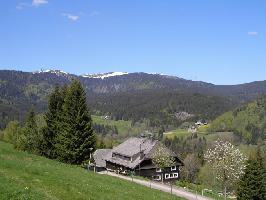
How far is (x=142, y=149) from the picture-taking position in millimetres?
91812

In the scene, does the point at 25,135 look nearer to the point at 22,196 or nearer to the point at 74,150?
the point at 74,150

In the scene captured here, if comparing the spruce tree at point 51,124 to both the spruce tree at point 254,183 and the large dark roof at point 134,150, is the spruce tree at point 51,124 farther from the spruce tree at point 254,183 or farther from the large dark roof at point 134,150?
the spruce tree at point 254,183

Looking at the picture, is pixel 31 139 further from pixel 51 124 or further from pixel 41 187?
pixel 41 187

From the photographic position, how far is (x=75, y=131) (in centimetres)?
6147

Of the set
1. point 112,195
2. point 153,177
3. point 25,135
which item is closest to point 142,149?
point 153,177

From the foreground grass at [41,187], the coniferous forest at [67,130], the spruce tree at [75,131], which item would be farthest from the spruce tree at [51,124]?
the foreground grass at [41,187]

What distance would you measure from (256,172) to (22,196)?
1983 inches

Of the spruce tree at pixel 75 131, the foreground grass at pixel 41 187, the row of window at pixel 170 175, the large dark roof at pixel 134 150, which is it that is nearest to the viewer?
the foreground grass at pixel 41 187

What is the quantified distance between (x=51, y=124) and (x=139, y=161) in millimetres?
28291

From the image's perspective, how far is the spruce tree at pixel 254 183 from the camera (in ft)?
213

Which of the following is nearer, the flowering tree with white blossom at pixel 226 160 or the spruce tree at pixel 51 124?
the flowering tree with white blossom at pixel 226 160

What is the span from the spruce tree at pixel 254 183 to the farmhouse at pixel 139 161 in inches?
891

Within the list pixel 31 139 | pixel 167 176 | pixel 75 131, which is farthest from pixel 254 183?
pixel 31 139

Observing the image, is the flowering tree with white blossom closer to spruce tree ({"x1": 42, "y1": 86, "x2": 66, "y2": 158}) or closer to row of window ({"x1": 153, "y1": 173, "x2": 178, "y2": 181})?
spruce tree ({"x1": 42, "y1": 86, "x2": 66, "y2": 158})
